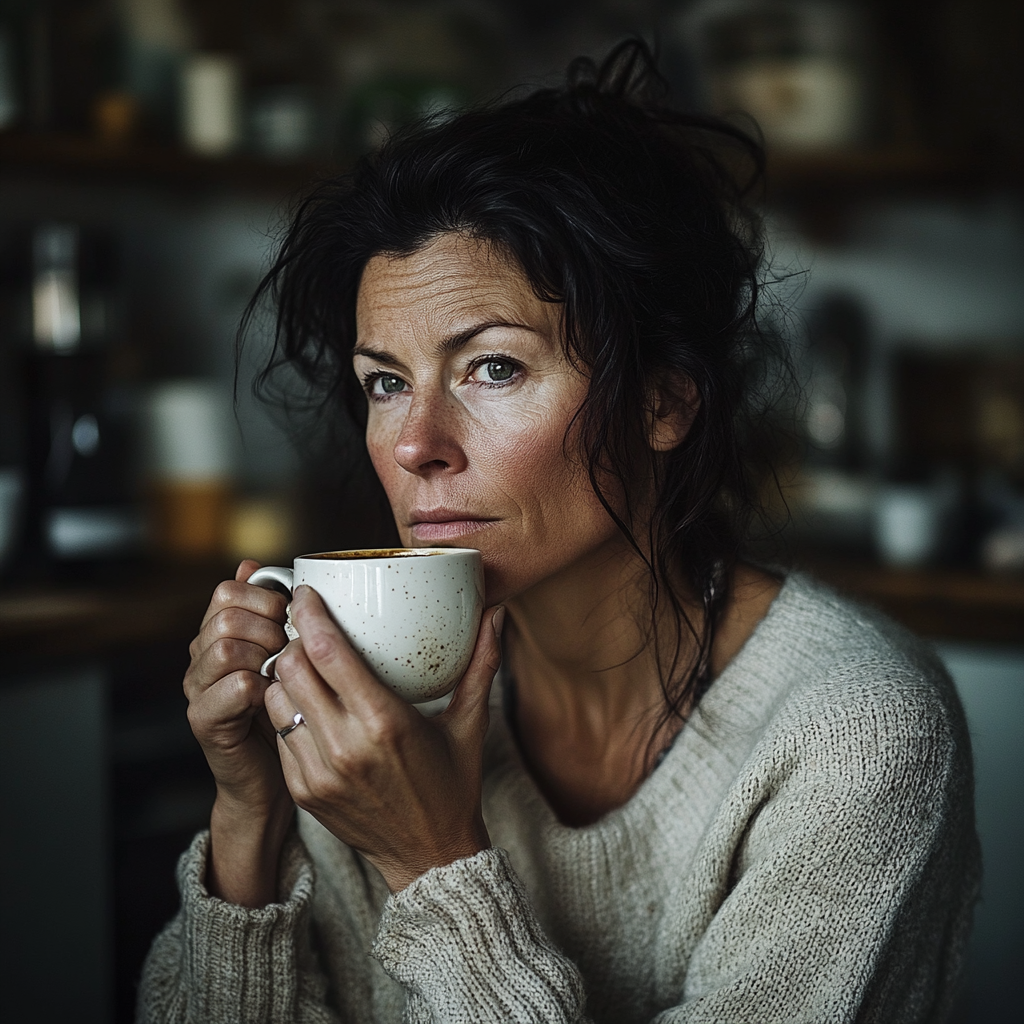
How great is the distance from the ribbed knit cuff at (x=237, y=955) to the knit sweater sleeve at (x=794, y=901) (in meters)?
0.16

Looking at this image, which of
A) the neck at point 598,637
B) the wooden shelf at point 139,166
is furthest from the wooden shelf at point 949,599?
the wooden shelf at point 139,166

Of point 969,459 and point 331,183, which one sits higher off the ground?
point 331,183

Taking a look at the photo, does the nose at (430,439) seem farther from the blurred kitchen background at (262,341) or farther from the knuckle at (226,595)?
the blurred kitchen background at (262,341)

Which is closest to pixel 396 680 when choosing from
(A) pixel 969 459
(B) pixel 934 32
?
(A) pixel 969 459

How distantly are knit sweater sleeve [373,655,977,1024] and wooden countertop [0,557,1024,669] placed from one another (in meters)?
0.84

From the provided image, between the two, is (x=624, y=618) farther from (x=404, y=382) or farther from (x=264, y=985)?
(x=264, y=985)

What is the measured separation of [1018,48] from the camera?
95.2 inches

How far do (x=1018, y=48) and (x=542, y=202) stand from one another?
6.45 feet

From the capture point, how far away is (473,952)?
2.70 ft

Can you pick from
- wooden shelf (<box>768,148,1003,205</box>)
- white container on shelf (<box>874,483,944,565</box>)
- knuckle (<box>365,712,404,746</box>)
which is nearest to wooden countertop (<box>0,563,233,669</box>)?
knuckle (<box>365,712,404,746</box>)

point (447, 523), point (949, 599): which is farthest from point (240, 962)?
point (949, 599)

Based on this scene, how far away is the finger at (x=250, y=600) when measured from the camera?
0.86 metres

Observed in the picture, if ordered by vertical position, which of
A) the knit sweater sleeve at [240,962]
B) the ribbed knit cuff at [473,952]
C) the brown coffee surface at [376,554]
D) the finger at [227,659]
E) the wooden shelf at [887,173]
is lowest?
the knit sweater sleeve at [240,962]

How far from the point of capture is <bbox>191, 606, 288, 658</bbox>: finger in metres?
0.86
